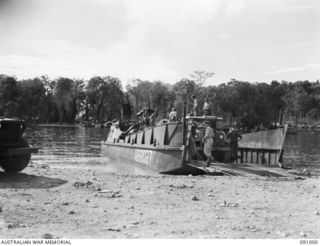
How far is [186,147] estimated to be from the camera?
1541 cm

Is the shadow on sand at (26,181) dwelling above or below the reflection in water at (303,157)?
below

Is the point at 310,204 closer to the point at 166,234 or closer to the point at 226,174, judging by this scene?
the point at 166,234

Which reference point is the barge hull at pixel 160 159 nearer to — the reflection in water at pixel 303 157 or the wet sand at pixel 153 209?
the wet sand at pixel 153 209

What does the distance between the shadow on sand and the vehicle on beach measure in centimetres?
34

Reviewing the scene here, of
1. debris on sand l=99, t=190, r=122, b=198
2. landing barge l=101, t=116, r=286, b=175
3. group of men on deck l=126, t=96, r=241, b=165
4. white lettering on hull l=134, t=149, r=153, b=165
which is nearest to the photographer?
debris on sand l=99, t=190, r=122, b=198

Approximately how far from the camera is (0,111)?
14.1m

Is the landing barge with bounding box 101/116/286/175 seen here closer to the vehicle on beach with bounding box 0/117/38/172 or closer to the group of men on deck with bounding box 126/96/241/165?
the group of men on deck with bounding box 126/96/241/165

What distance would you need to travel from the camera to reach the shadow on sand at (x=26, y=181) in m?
9.70

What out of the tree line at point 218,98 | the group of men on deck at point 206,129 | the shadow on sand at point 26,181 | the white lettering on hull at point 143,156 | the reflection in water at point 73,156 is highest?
the tree line at point 218,98

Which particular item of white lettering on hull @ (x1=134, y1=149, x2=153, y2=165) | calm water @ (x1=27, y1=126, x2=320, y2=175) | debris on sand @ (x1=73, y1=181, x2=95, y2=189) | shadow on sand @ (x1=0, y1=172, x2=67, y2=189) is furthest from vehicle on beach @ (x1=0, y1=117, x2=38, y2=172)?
calm water @ (x1=27, y1=126, x2=320, y2=175)

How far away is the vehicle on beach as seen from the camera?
36.8 feet

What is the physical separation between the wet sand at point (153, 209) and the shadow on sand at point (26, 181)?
20 mm

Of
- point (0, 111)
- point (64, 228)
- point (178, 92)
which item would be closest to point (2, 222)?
point (64, 228)

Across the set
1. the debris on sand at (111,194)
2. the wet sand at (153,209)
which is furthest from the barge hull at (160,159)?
the debris on sand at (111,194)
